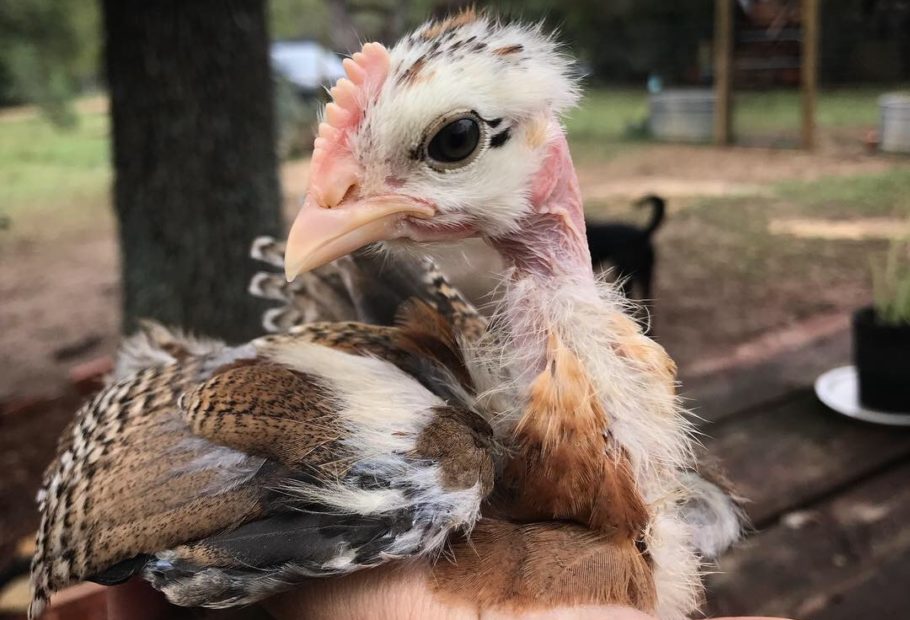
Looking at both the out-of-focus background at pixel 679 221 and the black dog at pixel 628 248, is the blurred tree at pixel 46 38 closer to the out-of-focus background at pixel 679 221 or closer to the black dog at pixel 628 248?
the out-of-focus background at pixel 679 221

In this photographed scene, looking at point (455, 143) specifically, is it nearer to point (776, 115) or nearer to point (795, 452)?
point (795, 452)

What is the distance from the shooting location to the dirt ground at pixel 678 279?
91.7 inches

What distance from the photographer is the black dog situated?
195 cm

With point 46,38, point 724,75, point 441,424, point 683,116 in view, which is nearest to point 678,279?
point 46,38

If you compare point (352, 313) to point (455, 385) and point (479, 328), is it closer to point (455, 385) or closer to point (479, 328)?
point (479, 328)

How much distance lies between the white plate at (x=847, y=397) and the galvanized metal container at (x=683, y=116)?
20.3 feet

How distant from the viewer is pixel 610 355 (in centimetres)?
76

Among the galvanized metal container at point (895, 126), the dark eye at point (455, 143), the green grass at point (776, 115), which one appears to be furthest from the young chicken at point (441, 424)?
the galvanized metal container at point (895, 126)

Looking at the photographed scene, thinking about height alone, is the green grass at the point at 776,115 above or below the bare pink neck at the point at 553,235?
above

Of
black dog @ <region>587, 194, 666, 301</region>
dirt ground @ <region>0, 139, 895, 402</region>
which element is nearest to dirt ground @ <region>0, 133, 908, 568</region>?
dirt ground @ <region>0, 139, 895, 402</region>

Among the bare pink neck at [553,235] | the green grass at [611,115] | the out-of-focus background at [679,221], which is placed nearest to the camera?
the bare pink neck at [553,235]

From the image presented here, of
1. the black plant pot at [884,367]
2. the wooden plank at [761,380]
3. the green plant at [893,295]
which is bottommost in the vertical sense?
A: the wooden plank at [761,380]

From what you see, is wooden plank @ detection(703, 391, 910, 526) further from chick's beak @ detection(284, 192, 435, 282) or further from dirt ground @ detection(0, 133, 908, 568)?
chick's beak @ detection(284, 192, 435, 282)

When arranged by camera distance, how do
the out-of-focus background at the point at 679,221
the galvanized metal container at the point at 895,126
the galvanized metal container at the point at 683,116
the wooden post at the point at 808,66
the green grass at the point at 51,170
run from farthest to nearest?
the galvanized metal container at the point at 683,116, the green grass at the point at 51,170, the wooden post at the point at 808,66, the galvanized metal container at the point at 895,126, the out-of-focus background at the point at 679,221
